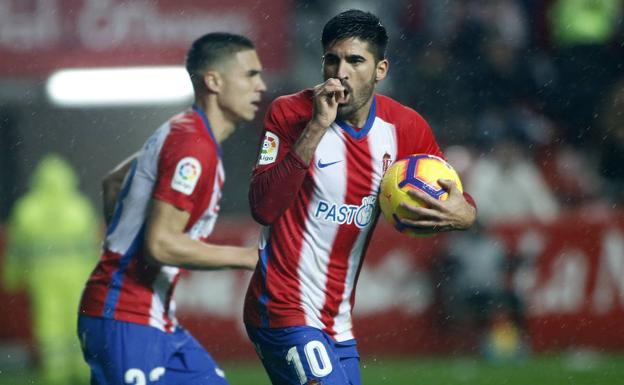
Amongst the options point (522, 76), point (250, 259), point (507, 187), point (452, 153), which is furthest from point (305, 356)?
point (522, 76)

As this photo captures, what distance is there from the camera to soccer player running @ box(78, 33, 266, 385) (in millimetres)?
5848

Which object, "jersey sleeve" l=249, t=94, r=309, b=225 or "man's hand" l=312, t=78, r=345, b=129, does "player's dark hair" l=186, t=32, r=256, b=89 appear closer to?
"jersey sleeve" l=249, t=94, r=309, b=225

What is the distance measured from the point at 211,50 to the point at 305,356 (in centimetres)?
216

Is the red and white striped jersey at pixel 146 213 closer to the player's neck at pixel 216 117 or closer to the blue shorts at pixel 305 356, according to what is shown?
the player's neck at pixel 216 117

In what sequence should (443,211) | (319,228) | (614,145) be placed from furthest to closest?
(614,145)
(319,228)
(443,211)

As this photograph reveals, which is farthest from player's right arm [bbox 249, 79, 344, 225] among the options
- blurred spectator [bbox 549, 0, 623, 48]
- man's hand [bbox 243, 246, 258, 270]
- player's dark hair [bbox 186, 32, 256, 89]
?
blurred spectator [bbox 549, 0, 623, 48]

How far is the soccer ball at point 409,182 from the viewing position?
17.6ft

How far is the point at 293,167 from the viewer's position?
17.0 ft

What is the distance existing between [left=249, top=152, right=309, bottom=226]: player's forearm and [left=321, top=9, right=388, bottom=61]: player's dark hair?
2.00 feet

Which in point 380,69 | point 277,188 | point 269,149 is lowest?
point 277,188

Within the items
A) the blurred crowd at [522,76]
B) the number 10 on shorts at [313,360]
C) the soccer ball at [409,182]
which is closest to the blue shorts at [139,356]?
the number 10 on shorts at [313,360]

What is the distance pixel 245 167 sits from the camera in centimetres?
1448

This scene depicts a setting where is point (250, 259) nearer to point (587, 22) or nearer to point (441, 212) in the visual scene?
point (441, 212)

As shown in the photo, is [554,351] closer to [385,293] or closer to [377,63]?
[385,293]
